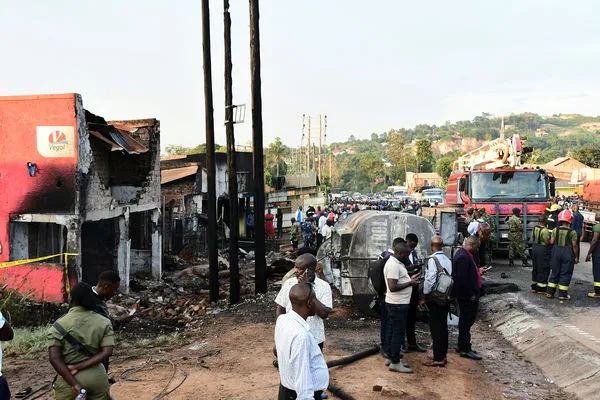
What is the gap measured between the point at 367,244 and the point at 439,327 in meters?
3.57

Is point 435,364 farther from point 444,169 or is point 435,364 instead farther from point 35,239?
point 444,169

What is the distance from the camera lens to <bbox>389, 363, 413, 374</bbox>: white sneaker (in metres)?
7.17

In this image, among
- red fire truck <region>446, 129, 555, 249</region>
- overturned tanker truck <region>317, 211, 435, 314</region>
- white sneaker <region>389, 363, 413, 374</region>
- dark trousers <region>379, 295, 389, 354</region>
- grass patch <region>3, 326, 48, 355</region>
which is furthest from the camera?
red fire truck <region>446, 129, 555, 249</region>

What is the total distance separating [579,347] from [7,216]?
39.6ft

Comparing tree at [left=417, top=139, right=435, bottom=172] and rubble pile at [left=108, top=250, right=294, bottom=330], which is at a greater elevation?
tree at [left=417, top=139, right=435, bottom=172]

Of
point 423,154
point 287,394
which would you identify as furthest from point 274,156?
point 287,394

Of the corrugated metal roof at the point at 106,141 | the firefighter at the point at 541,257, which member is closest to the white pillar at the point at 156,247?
the corrugated metal roof at the point at 106,141

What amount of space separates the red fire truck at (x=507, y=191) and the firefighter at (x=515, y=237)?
0.20 m

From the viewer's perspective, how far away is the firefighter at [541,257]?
1120cm

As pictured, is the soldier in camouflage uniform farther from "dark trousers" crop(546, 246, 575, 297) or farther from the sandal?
the sandal

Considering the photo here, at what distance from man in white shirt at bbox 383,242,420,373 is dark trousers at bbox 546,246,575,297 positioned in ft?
16.3

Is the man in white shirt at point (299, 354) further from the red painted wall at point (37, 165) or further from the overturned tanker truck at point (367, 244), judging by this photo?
the red painted wall at point (37, 165)

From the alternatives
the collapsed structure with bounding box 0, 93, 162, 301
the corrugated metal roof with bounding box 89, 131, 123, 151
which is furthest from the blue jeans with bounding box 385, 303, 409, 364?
the corrugated metal roof with bounding box 89, 131, 123, 151

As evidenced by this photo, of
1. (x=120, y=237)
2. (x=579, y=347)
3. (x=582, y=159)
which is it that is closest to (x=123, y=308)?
(x=120, y=237)
